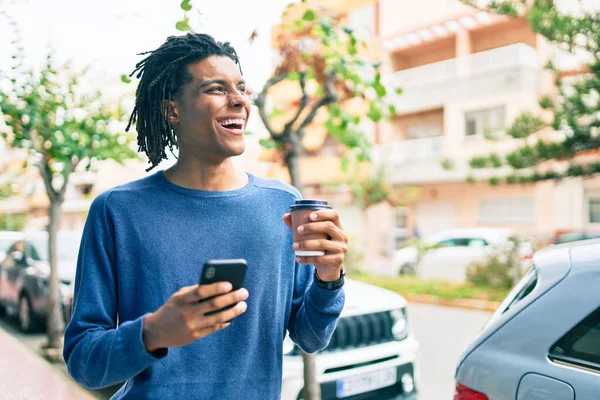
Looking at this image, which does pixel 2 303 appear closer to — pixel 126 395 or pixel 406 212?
pixel 126 395

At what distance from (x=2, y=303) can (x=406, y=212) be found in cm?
1809

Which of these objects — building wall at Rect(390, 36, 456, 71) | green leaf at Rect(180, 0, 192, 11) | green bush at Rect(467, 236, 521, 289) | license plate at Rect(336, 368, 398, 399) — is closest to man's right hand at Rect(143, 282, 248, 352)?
green leaf at Rect(180, 0, 192, 11)

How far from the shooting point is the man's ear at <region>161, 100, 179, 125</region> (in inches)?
68.9

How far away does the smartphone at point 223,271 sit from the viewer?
1.12 meters

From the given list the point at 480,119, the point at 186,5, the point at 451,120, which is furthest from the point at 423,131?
the point at 186,5

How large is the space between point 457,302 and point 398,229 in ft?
48.3

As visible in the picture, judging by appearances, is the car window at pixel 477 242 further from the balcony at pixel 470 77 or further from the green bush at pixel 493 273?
the balcony at pixel 470 77

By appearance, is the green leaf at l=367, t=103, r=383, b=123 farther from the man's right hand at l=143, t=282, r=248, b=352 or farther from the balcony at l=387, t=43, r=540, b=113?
the balcony at l=387, t=43, r=540, b=113

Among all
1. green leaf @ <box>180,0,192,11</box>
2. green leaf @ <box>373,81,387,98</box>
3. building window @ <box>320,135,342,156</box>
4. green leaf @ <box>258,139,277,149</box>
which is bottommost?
green leaf @ <box>258,139,277,149</box>

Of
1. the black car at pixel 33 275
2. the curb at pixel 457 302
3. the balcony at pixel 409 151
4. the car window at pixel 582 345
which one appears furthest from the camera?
the balcony at pixel 409 151

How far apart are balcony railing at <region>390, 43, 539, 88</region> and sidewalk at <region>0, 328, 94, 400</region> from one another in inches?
580

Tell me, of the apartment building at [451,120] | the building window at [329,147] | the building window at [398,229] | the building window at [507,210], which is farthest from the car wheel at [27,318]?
the building window at [329,147]

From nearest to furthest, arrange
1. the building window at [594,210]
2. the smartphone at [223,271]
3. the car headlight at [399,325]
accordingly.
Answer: the smartphone at [223,271] < the car headlight at [399,325] < the building window at [594,210]

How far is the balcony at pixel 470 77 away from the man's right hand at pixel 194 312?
18.5m
